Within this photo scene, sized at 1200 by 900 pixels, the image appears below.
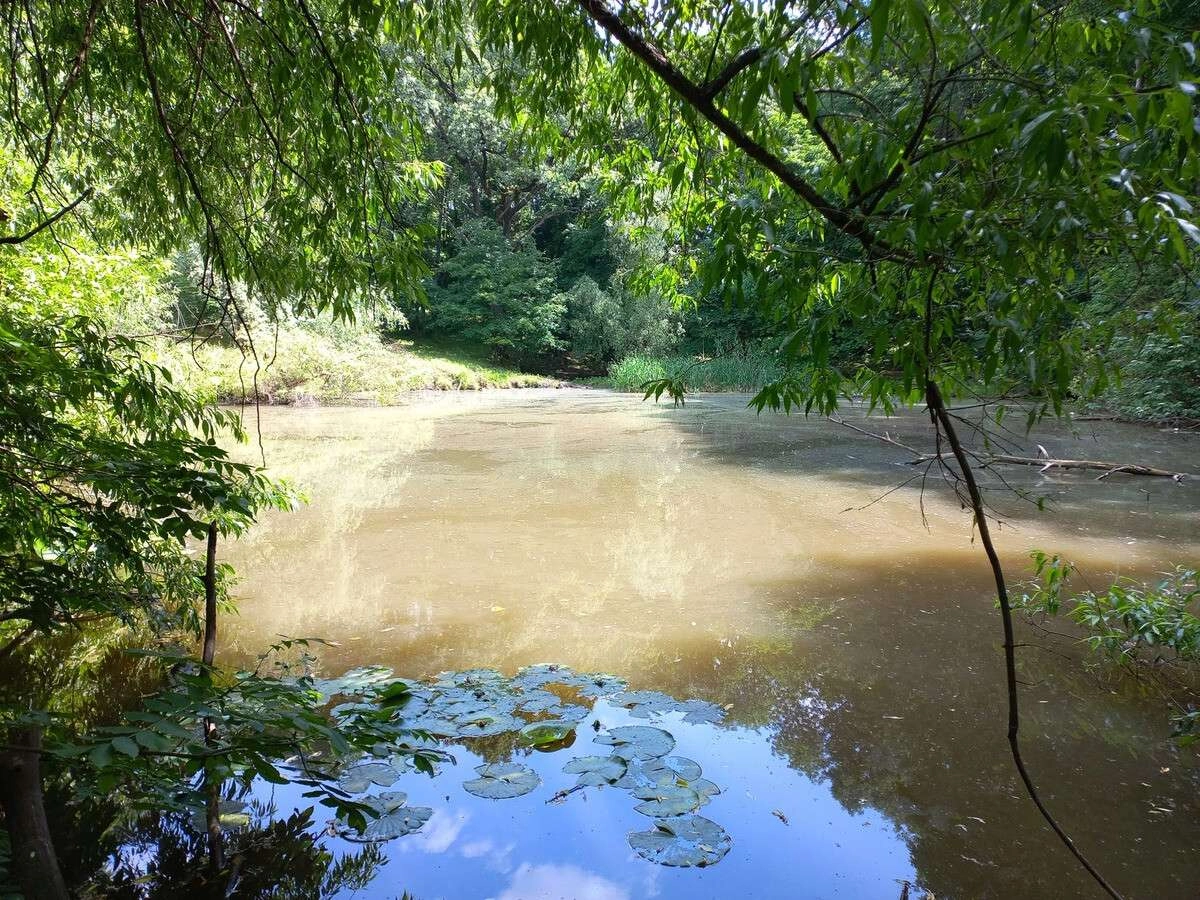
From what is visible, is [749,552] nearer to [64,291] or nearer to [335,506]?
[335,506]

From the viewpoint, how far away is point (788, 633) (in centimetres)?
461

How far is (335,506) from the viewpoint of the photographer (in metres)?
7.87

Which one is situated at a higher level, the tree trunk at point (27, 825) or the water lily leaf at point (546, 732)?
the tree trunk at point (27, 825)

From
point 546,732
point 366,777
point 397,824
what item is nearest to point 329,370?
point 546,732

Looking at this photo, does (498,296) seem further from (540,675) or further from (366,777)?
(366,777)

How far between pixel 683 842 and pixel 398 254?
230 cm

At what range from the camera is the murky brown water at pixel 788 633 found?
2.56 metres

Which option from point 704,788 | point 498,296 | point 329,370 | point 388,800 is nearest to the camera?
point 388,800

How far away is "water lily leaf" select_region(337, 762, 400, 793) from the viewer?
9.01 ft

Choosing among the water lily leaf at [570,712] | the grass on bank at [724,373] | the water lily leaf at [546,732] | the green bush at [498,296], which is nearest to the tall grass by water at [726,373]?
the grass on bank at [724,373]

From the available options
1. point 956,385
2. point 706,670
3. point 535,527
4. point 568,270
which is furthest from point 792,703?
point 568,270

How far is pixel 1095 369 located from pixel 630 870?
2071 mm

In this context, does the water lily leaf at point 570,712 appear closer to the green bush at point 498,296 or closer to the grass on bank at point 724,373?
the grass on bank at point 724,373

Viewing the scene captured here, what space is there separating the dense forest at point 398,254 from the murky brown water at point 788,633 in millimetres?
237
